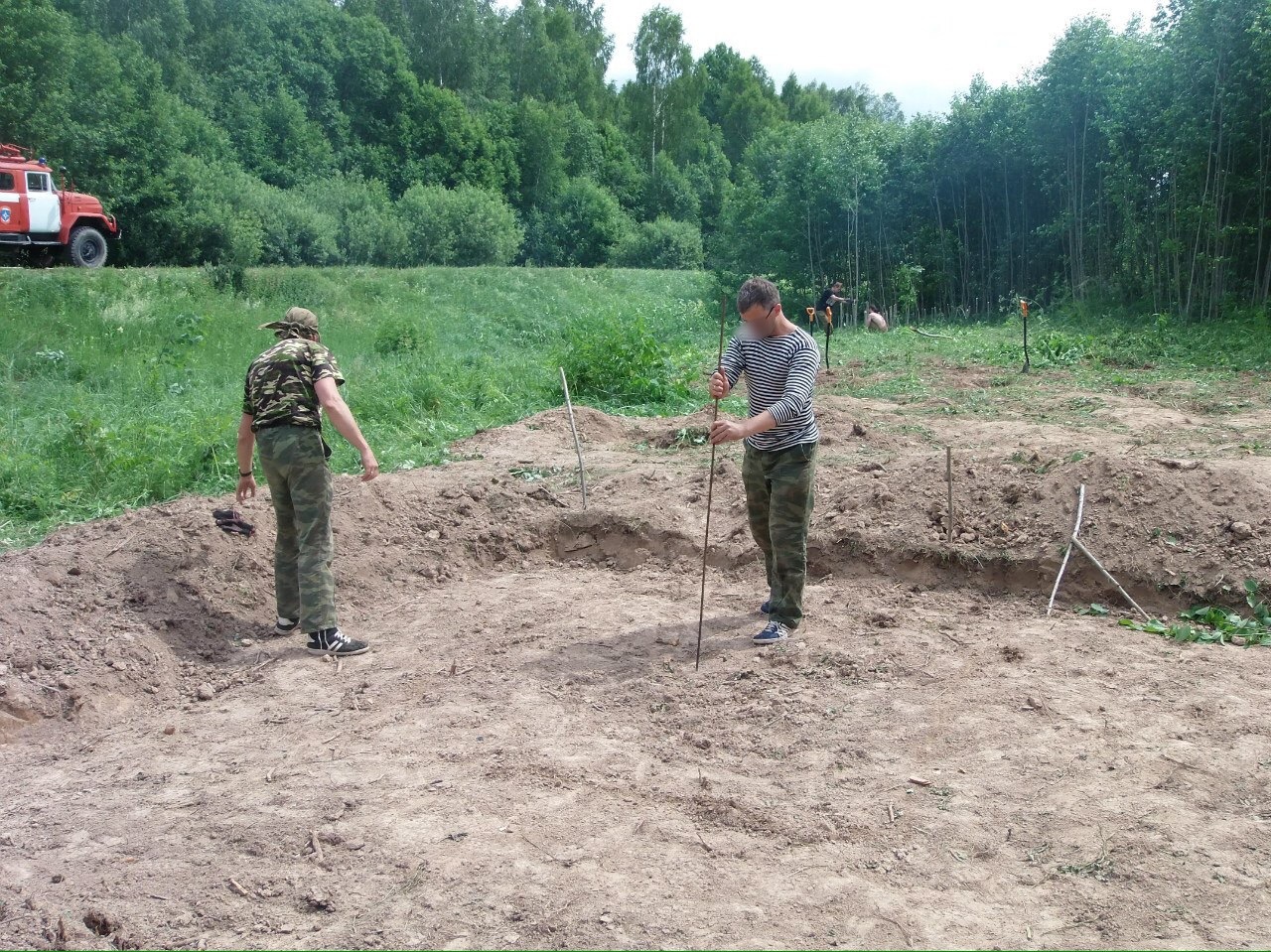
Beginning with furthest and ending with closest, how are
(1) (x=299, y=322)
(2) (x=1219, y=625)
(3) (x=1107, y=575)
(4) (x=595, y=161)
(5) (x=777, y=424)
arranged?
1. (4) (x=595, y=161)
2. (3) (x=1107, y=575)
3. (2) (x=1219, y=625)
4. (1) (x=299, y=322)
5. (5) (x=777, y=424)

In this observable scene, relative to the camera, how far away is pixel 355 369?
14.0 meters

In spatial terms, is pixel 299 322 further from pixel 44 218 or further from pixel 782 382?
pixel 44 218

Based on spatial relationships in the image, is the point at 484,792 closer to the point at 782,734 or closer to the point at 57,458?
the point at 782,734

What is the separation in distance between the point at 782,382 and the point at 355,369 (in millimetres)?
10095

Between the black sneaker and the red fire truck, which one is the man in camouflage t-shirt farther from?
the red fire truck

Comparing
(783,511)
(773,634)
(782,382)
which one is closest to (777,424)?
(782,382)

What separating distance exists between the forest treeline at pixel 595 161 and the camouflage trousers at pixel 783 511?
44.7ft

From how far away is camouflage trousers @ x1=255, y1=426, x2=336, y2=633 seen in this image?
A: 529 cm

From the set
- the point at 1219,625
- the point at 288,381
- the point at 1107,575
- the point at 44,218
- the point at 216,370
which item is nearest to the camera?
the point at 288,381

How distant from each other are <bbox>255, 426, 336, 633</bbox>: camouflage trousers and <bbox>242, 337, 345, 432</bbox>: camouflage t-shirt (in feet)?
0.23

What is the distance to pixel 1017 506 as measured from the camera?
21.6 ft

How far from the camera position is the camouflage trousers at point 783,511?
514 centimetres

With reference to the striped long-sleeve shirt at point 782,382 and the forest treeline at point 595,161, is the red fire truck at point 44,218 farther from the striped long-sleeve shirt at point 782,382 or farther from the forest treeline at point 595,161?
the striped long-sleeve shirt at point 782,382

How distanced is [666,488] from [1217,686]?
399 centimetres
